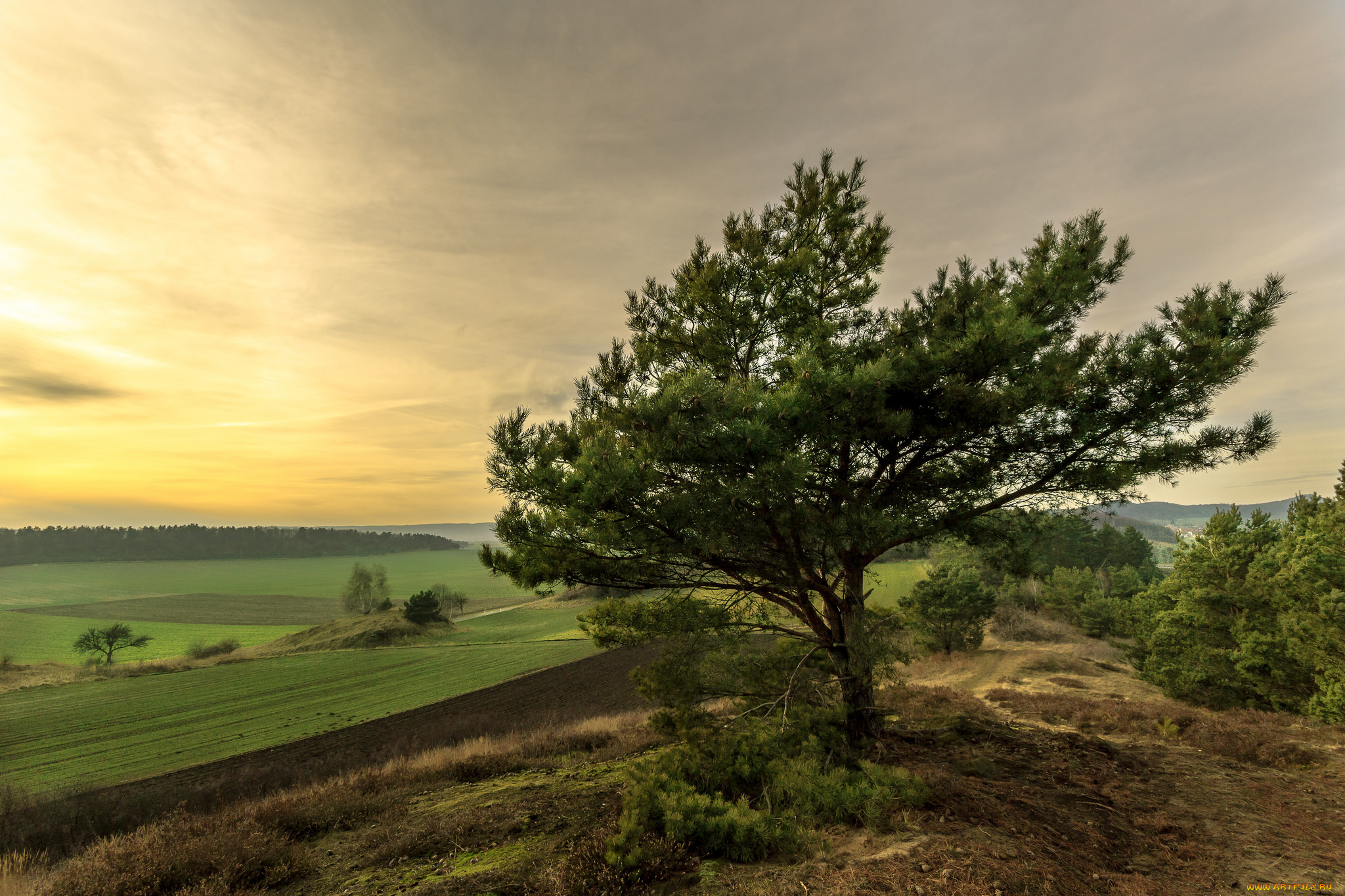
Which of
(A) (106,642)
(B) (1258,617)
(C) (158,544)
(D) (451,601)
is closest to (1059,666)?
(B) (1258,617)

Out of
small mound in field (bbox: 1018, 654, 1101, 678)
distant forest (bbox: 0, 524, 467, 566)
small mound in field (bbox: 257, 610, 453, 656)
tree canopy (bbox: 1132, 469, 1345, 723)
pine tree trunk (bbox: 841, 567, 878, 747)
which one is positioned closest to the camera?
pine tree trunk (bbox: 841, 567, 878, 747)

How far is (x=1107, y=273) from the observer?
333 inches

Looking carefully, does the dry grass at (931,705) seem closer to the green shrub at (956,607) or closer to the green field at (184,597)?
the green shrub at (956,607)

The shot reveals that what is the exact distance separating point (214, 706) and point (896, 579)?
60533 millimetres

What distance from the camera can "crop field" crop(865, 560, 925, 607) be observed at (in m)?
46.3

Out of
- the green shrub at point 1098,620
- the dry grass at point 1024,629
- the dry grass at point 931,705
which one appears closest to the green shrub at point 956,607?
the dry grass at point 1024,629

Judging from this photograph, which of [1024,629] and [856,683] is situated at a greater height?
[856,683]

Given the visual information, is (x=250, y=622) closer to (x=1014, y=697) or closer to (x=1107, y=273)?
(x=1014, y=697)

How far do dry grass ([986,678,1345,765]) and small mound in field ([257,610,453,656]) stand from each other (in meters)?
54.8

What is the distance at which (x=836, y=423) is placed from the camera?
24.9ft

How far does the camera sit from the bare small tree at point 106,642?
49344 millimetres

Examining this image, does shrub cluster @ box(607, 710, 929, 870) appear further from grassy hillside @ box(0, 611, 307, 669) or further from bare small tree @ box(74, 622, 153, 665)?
grassy hillside @ box(0, 611, 307, 669)

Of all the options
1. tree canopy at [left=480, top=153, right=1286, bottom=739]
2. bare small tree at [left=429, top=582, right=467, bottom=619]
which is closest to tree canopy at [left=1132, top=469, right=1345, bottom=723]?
tree canopy at [left=480, top=153, right=1286, bottom=739]

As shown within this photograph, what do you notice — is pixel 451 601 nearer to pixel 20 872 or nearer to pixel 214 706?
pixel 214 706
